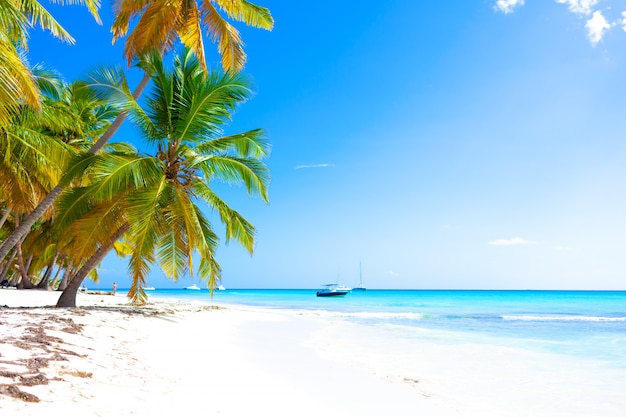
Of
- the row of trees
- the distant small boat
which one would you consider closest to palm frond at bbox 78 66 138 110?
the row of trees

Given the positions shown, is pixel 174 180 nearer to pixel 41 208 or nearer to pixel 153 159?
pixel 153 159

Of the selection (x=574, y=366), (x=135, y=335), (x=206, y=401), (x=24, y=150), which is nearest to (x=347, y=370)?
(x=206, y=401)

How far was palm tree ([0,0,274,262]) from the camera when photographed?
10867 mm

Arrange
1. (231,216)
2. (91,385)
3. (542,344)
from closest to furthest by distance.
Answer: (91,385) < (231,216) < (542,344)

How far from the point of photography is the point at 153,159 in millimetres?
10656

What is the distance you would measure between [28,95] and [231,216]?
6473 millimetres

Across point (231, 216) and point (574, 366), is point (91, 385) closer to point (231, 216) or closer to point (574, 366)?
point (231, 216)

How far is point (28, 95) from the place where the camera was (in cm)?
633

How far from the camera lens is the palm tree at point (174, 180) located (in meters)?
10.3

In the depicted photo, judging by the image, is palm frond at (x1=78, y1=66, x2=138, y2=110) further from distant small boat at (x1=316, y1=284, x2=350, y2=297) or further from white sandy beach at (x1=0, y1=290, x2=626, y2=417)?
distant small boat at (x1=316, y1=284, x2=350, y2=297)

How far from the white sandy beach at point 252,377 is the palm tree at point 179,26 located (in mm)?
5773

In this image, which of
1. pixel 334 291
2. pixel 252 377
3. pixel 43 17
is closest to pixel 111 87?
pixel 43 17

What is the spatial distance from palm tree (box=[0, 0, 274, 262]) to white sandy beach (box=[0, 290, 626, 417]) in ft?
18.9

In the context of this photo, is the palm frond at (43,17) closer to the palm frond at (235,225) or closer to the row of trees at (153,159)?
the row of trees at (153,159)
